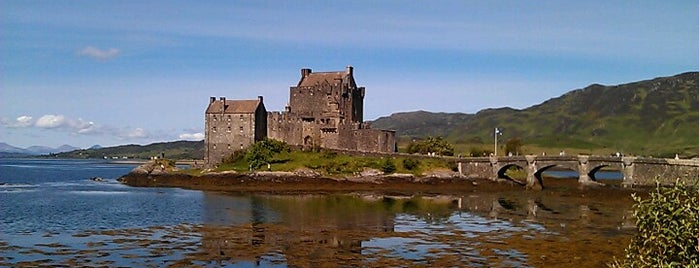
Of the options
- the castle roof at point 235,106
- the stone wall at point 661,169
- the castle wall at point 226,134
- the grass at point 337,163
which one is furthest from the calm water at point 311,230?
the castle roof at point 235,106

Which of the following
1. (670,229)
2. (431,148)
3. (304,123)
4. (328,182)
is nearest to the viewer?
(670,229)

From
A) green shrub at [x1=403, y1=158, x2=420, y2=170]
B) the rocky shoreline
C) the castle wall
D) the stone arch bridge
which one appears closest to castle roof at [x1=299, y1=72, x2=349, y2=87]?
the castle wall

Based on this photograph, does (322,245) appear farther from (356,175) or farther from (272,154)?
(272,154)

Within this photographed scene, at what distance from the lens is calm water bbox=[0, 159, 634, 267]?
94.9 feet

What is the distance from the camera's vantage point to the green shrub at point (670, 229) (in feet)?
41.0

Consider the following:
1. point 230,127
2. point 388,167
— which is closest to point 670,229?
point 388,167

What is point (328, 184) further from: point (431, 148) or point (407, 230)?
point (407, 230)

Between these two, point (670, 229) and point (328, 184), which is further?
point (328, 184)

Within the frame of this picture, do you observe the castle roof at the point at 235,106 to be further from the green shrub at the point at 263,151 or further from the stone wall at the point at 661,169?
the stone wall at the point at 661,169

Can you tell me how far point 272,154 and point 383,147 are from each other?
13953 mm

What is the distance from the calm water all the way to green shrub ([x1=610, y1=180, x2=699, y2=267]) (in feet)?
48.5

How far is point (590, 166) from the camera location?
2872 inches

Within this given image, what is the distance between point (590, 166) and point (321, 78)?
35403 millimetres

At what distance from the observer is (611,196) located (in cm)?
6184
